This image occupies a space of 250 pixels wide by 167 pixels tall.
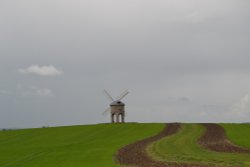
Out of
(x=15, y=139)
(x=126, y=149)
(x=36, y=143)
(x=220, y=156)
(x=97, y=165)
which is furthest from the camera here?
(x=15, y=139)

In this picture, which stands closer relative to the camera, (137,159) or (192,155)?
(137,159)

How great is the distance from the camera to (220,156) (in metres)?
37.6

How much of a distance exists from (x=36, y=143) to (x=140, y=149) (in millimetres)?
22152

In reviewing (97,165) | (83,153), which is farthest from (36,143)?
(97,165)

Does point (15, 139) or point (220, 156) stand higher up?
point (15, 139)

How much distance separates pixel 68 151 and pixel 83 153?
11.8ft

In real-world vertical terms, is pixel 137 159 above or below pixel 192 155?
below

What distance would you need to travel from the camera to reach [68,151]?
47062 mm

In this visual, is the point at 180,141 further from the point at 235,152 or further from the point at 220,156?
the point at 220,156

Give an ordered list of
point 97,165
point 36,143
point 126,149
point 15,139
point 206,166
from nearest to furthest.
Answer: point 206,166
point 97,165
point 126,149
point 36,143
point 15,139

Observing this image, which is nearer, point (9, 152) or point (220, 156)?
point (220, 156)

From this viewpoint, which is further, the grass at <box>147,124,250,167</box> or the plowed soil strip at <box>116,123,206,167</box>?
the grass at <box>147,124,250,167</box>

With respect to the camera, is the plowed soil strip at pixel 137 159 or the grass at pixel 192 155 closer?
the plowed soil strip at pixel 137 159

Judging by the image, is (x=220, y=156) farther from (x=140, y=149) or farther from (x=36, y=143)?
(x=36, y=143)
